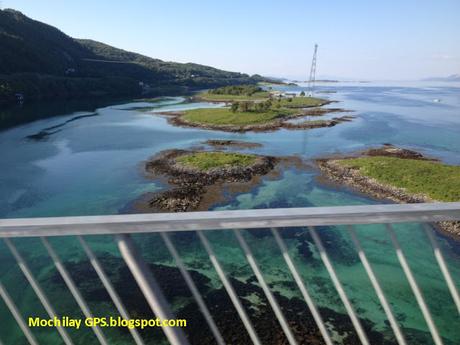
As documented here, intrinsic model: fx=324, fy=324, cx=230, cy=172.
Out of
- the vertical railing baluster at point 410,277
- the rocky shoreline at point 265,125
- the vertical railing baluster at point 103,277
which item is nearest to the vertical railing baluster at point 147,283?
the vertical railing baluster at point 103,277

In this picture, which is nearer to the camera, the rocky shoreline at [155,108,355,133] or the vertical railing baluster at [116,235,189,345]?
the vertical railing baluster at [116,235,189,345]

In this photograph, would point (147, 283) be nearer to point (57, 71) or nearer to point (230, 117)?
point (230, 117)

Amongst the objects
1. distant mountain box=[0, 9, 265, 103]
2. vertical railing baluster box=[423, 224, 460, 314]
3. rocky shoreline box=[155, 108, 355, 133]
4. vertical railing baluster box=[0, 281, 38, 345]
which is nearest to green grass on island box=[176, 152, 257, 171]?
rocky shoreline box=[155, 108, 355, 133]

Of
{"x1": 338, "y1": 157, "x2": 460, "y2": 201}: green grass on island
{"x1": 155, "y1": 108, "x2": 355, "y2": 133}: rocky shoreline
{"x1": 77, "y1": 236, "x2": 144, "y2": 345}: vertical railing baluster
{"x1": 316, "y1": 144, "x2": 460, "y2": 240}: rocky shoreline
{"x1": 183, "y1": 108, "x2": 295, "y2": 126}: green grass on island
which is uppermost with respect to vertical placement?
{"x1": 77, "y1": 236, "x2": 144, "y2": 345}: vertical railing baluster

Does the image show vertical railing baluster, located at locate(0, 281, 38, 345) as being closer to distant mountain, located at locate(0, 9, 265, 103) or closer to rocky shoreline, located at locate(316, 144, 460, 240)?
rocky shoreline, located at locate(316, 144, 460, 240)

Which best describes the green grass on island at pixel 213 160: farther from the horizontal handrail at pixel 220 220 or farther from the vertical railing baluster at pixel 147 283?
the horizontal handrail at pixel 220 220

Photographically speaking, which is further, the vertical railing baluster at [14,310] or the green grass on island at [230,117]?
the green grass on island at [230,117]

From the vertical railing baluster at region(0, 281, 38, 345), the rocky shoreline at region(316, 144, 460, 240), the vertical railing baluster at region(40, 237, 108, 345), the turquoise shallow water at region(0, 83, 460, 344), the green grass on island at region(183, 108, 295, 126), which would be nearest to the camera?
the vertical railing baluster at region(40, 237, 108, 345)
